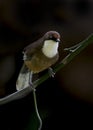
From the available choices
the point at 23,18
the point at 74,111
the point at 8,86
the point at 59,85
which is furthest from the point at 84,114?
the point at 23,18

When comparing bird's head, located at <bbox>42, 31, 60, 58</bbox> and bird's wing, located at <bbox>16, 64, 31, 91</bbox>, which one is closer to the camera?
bird's head, located at <bbox>42, 31, 60, 58</bbox>

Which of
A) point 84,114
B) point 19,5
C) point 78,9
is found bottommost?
point 84,114

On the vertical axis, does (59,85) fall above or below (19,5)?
below

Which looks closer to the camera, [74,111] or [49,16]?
[49,16]

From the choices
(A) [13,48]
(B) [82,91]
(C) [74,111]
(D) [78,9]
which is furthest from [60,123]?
(D) [78,9]

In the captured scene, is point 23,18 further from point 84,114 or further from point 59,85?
point 84,114

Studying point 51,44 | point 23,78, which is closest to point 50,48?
point 51,44

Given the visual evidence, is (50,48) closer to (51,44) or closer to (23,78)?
(51,44)

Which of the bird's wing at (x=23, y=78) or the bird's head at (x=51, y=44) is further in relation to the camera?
the bird's wing at (x=23, y=78)
